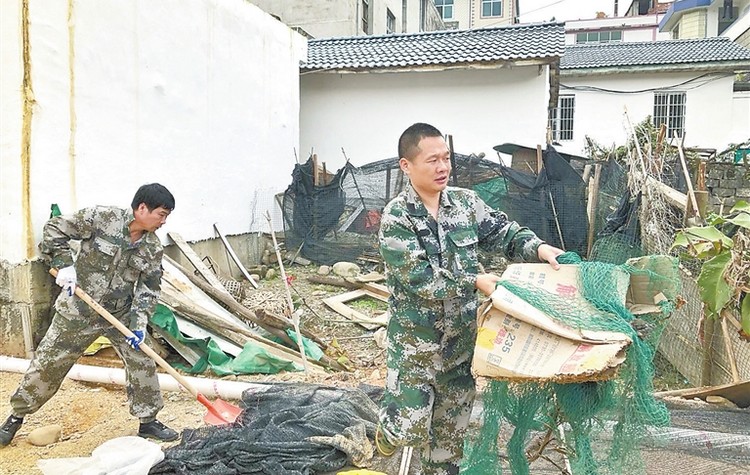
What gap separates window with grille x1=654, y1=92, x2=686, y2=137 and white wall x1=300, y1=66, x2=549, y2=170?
23.9ft

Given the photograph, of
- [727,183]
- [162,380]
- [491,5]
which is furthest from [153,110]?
[491,5]

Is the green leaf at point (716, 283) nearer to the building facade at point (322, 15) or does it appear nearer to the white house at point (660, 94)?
the white house at point (660, 94)

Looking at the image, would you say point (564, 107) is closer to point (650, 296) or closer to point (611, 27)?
point (650, 296)

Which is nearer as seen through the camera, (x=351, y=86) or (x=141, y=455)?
(x=141, y=455)

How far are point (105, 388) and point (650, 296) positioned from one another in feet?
13.8

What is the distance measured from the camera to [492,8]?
32.5 meters

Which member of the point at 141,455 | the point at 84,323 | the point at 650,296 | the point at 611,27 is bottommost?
the point at 141,455

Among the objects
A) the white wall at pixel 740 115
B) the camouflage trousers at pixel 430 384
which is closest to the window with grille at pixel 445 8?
the white wall at pixel 740 115

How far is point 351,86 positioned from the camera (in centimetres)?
1227

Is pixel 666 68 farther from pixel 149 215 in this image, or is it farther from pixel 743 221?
pixel 149 215

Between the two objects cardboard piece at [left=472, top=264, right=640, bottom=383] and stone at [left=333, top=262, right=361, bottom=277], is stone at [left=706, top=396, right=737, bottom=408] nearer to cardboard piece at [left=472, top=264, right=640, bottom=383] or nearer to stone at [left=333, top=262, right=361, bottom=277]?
cardboard piece at [left=472, top=264, right=640, bottom=383]

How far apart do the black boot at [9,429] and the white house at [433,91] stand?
9.08 metres

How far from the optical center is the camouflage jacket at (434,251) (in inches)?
88.8

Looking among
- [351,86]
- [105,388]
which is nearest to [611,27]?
[351,86]
